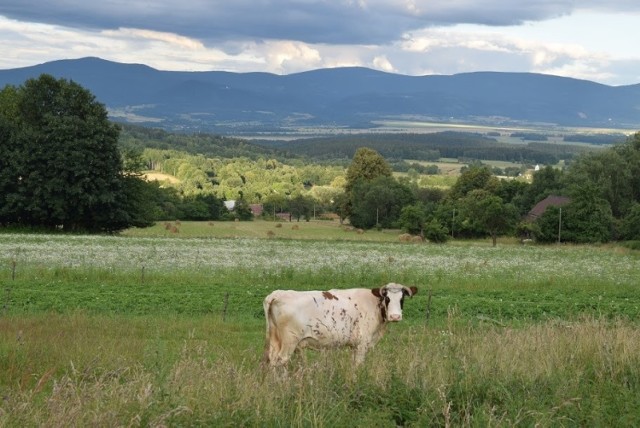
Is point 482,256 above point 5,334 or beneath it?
beneath

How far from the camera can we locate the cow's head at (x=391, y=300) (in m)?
12.9

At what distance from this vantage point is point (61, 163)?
53.4 meters

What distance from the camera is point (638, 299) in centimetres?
2692

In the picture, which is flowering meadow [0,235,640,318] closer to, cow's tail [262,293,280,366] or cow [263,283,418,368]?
cow [263,283,418,368]

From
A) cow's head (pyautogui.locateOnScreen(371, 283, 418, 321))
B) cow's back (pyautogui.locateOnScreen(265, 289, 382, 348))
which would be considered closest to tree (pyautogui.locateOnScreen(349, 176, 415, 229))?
cow's head (pyautogui.locateOnScreen(371, 283, 418, 321))

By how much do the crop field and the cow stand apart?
0.54 m

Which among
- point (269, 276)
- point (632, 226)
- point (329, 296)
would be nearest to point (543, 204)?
point (632, 226)

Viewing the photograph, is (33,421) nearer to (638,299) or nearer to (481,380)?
(481,380)

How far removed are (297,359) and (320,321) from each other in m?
0.72

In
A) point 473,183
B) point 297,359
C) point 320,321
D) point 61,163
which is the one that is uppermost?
point 320,321

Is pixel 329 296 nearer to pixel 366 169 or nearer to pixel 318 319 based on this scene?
pixel 318 319

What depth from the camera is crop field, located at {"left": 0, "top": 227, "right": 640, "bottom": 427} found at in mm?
8117

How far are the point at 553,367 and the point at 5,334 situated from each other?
1012 cm

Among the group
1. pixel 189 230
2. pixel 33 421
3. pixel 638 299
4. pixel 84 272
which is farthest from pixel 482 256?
pixel 33 421
